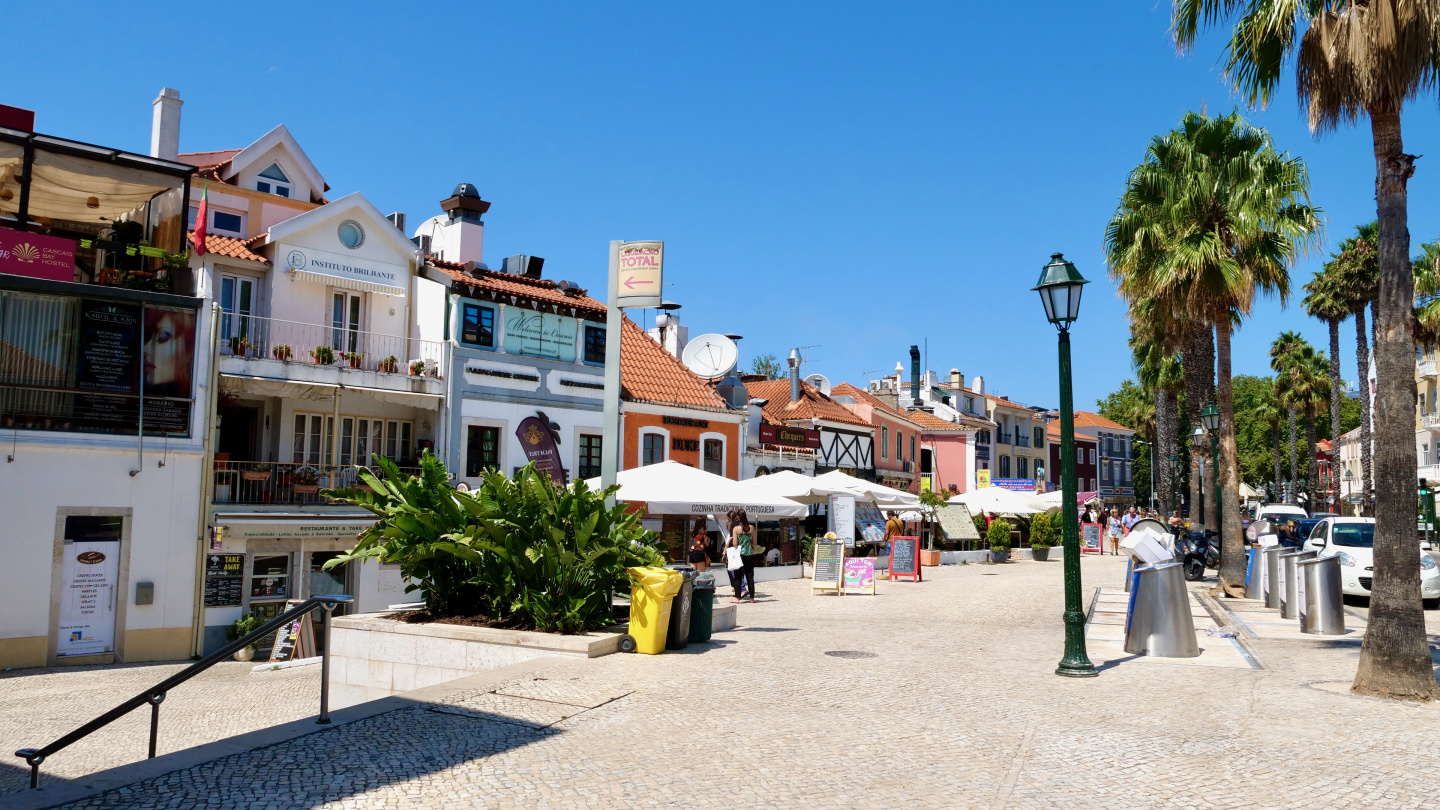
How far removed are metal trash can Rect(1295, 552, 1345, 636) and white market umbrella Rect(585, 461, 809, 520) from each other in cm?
1038

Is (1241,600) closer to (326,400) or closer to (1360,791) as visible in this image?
(1360,791)

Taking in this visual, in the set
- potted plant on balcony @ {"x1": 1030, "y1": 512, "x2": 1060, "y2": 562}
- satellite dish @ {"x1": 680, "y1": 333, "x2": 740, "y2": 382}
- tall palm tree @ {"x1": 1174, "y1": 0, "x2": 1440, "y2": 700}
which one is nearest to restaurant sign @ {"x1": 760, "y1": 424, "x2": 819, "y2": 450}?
satellite dish @ {"x1": 680, "y1": 333, "x2": 740, "y2": 382}

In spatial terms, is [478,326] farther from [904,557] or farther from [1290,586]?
[1290,586]

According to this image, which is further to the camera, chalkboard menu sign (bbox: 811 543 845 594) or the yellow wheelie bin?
chalkboard menu sign (bbox: 811 543 845 594)

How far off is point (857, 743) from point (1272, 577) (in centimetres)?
1334

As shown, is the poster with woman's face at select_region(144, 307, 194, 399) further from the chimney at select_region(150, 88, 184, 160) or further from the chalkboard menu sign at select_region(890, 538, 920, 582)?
the chalkboard menu sign at select_region(890, 538, 920, 582)

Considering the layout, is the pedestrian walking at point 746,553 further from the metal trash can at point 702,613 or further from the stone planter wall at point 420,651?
the stone planter wall at point 420,651

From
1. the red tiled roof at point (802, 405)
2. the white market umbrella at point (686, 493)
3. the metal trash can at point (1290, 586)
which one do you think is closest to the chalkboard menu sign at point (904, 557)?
the white market umbrella at point (686, 493)

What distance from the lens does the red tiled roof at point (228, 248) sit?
23.0 metres

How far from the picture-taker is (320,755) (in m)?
6.78

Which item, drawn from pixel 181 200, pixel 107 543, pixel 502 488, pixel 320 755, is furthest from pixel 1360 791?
pixel 181 200

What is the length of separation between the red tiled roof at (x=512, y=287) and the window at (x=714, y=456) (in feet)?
20.6

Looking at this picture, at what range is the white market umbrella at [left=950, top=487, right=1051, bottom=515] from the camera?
36.8 meters

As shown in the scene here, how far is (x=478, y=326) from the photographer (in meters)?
26.7
